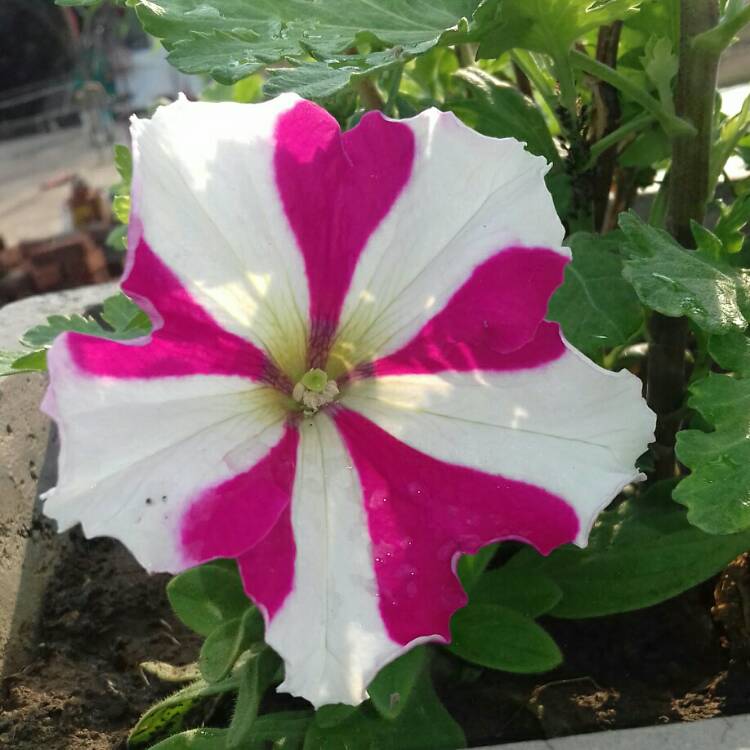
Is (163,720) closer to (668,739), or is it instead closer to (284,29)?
(668,739)

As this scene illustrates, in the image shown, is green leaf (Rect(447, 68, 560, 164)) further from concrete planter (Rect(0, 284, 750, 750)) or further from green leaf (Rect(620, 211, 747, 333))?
concrete planter (Rect(0, 284, 750, 750))

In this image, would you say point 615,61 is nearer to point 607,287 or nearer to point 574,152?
point 574,152

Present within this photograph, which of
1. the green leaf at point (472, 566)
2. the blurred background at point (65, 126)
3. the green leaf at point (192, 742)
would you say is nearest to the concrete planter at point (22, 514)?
the green leaf at point (472, 566)

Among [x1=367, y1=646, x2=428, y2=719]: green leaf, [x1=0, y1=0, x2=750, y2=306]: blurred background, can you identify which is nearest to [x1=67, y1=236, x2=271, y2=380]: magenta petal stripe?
[x1=367, y1=646, x2=428, y2=719]: green leaf

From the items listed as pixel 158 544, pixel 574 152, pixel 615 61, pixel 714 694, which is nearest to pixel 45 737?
pixel 158 544

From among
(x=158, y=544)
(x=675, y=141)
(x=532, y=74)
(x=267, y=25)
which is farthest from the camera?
(x=532, y=74)

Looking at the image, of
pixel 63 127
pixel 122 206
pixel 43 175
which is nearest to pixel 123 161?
pixel 122 206
